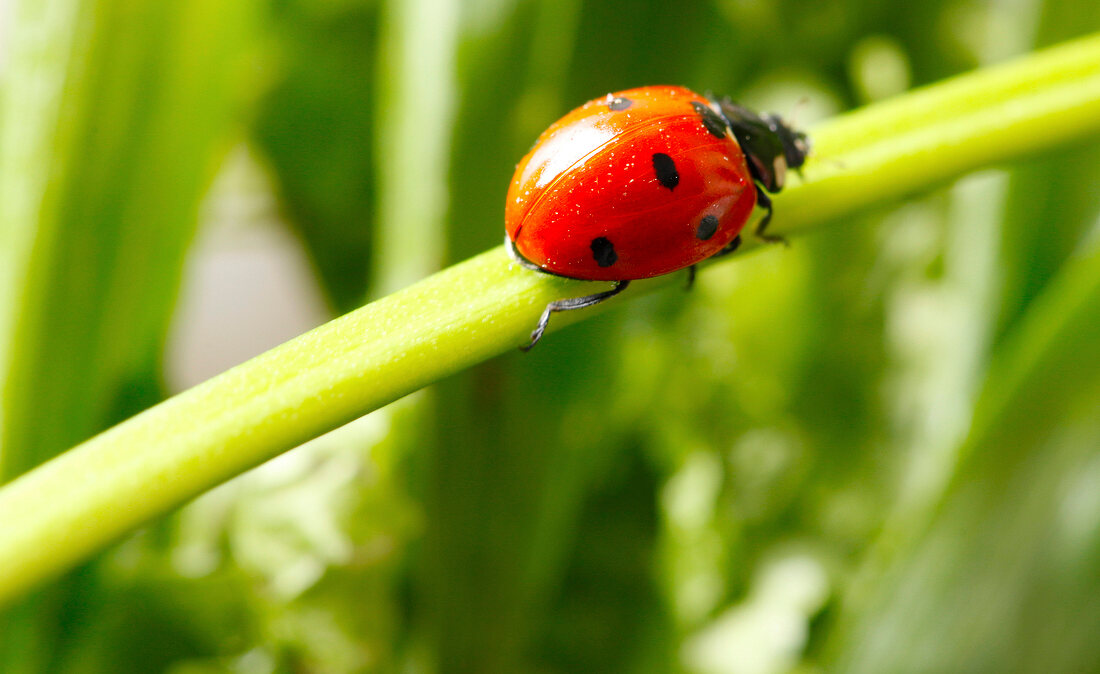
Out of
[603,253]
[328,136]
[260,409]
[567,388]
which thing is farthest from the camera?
[328,136]

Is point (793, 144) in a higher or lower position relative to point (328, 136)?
lower

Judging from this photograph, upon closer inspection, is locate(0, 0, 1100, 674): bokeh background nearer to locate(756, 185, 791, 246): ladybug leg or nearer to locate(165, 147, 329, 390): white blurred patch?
locate(756, 185, 791, 246): ladybug leg

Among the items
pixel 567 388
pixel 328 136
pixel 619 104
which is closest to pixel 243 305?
pixel 328 136

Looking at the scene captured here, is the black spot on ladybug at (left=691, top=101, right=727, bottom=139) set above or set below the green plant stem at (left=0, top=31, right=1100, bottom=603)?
above

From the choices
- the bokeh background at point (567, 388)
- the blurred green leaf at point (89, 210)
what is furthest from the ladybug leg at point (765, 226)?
the blurred green leaf at point (89, 210)

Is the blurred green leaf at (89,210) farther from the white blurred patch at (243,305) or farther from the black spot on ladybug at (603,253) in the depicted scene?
the white blurred patch at (243,305)

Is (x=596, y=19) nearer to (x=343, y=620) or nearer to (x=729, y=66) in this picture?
(x=729, y=66)

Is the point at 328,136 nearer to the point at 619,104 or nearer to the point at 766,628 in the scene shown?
the point at 619,104

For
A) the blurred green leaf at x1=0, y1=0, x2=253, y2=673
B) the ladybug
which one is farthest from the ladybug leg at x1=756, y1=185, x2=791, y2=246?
the blurred green leaf at x1=0, y1=0, x2=253, y2=673
